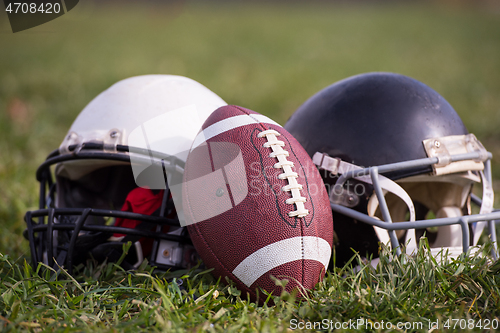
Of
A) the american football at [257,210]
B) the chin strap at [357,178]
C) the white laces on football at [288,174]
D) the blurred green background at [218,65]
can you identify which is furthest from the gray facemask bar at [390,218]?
the blurred green background at [218,65]

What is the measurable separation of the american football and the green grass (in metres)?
0.10

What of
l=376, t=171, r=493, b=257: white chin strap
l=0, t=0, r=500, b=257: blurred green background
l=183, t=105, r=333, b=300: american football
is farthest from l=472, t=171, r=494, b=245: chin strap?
l=0, t=0, r=500, b=257: blurred green background

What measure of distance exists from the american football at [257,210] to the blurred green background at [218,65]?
115 centimetres

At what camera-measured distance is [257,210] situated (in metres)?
1.42

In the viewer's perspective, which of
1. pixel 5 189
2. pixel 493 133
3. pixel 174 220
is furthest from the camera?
pixel 493 133

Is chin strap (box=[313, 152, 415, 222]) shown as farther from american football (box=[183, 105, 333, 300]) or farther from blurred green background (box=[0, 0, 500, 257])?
blurred green background (box=[0, 0, 500, 257])

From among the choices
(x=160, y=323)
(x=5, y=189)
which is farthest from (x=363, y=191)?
(x=5, y=189)

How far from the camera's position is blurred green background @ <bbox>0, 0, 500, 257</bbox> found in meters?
3.91

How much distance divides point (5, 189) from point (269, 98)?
352 cm

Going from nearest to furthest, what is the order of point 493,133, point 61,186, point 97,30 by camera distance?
point 61,186 < point 493,133 < point 97,30

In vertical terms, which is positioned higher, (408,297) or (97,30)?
(97,30)

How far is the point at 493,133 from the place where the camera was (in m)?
4.24

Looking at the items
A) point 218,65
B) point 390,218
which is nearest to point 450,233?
point 390,218

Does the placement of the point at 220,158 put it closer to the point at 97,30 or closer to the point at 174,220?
the point at 174,220
